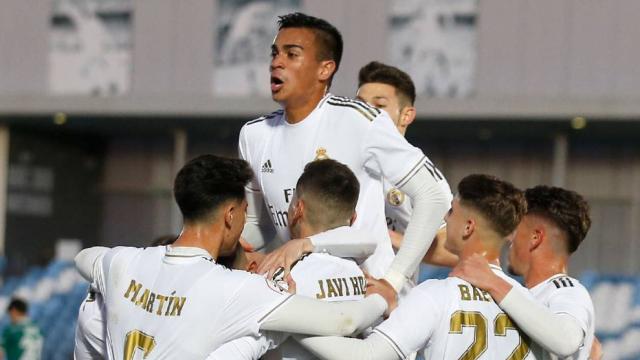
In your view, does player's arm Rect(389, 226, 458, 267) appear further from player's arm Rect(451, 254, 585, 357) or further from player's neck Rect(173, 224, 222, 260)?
player's neck Rect(173, 224, 222, 260)

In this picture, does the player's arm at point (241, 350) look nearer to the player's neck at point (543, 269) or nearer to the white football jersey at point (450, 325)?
the white football jersey at point (450, 325)

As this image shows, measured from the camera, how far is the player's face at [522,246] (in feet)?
22.4

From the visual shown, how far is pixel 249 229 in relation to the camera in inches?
286

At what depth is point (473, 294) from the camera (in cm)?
595

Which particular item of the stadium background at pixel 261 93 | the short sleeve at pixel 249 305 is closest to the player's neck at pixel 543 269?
the short sleeve at pixel 249 305

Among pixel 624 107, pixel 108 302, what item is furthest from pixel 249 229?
pixel 624 107

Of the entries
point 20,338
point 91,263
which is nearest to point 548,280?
point 91,263

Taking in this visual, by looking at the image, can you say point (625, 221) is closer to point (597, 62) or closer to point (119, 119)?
point (597, 62)

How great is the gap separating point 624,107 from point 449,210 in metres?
23.0

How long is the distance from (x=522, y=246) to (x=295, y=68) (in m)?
1.47

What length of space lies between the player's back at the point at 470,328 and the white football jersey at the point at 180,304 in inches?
28.9

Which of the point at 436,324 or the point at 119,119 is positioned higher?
the point at 436,324

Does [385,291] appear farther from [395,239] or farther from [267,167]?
[395,239]

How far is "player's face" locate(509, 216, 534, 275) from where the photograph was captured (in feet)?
22.4
